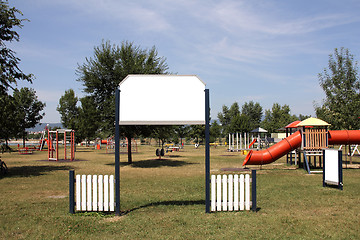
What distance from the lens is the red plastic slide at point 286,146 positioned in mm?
20578

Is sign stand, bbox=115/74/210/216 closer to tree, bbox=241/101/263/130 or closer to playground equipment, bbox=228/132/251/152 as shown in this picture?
playground equipment, bbox=228/132/251/152

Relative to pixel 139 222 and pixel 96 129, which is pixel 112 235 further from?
pixel 96 129

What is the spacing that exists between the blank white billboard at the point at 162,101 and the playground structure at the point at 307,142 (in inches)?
477

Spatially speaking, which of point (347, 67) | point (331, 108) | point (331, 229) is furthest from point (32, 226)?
point (347, 67)

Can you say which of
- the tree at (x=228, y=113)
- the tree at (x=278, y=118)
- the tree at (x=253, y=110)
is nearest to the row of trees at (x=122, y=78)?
the tree at (x=278, y=118)

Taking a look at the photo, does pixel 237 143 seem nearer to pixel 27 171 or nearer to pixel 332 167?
pixel 27 171

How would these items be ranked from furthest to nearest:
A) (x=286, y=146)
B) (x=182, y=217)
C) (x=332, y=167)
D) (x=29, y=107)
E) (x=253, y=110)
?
(x=253, y=110) < (x=29, y=107) < (x=286, y=146) < (x=332, y=167) < (x=182, y=217)

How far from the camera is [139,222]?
26.7ft

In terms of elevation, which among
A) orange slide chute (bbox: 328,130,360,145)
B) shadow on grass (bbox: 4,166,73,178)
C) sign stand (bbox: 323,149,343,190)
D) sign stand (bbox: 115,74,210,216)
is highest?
sign stand (bbox: 115,74,210,216)

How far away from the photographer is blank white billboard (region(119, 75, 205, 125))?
360 inches

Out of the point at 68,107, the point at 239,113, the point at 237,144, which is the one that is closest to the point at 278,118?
the point at 239,113

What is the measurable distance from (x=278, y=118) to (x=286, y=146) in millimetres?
70023

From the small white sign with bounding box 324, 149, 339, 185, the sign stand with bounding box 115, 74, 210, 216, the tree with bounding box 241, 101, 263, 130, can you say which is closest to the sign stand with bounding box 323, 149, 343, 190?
the small white sign with bounding box 324, 149, 339, 185

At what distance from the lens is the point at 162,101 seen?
9.25m
